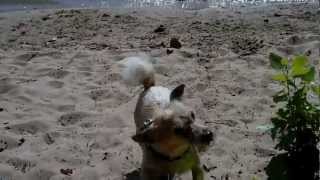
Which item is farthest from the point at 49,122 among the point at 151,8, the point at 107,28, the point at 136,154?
the point at 151,8

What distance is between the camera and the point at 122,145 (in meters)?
3.78

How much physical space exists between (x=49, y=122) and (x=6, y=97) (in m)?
0.81

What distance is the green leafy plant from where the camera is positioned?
2615mm

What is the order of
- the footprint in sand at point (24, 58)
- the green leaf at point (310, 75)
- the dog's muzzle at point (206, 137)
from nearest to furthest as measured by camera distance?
1. the green leaf at point (310, 75)
2. the dog's muzzle at point (206, 137)
3. the footprint in sand at point (24, 58)

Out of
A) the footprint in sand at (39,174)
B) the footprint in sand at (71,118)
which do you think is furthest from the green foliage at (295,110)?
the footprint in sand at (71,118)

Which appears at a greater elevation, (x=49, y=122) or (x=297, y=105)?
(x=297, y=105)

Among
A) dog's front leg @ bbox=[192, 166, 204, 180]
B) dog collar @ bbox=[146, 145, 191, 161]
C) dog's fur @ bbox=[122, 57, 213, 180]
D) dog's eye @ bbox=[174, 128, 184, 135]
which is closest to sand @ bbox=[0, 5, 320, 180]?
dog's front leg @ bbox=[192, 166, 204, 180]

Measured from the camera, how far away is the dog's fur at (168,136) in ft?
8.63

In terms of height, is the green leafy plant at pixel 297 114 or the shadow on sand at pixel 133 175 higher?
the green leafy plant at pixel 297 114

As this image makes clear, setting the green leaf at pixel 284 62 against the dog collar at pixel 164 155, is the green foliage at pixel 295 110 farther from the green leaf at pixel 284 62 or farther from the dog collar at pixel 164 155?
the dog collar at pixel 164 155

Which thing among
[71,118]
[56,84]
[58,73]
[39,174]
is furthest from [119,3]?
[39,174]

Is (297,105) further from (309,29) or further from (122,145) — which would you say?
(309,29)

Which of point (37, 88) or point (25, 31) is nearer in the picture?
point (37, 88)

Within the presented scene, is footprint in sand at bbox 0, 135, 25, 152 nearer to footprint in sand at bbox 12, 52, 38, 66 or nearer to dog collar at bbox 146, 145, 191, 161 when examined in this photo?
dog collar at bbox 146, 145, 191, 161
